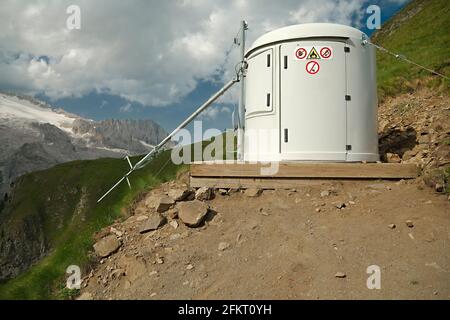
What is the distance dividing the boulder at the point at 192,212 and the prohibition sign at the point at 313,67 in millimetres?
4958

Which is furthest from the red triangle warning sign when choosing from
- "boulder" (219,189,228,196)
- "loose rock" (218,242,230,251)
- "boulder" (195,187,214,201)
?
"loose rock" (218,242,230,251)

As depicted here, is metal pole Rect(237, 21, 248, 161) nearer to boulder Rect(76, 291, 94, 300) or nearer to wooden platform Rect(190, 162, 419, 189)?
wooden platform Rect(190, 162, 419, 189)

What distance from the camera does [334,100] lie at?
10945 mm

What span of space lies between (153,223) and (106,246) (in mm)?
1187

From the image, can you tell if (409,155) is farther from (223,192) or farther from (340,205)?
(223,192)

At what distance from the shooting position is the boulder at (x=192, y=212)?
29.3 ft

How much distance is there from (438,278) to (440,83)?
13.0 m

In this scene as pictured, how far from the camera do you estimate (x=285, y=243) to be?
8016mm

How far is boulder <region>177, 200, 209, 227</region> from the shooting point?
893cm

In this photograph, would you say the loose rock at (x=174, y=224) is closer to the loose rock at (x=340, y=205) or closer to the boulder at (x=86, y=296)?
the boulder at (x=86, y=296)

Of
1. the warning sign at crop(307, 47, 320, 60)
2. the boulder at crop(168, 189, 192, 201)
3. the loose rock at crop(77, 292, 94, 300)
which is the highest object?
the warning sign at crop(307, 47, 320, 60)

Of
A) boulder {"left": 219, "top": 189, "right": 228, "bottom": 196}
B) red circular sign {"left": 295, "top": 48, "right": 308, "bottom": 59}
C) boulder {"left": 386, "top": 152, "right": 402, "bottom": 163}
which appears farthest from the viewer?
boulder {"left": 386, "top": 152, "right": 402, "bottom": 163}

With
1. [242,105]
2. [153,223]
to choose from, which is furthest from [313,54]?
[153,223]
